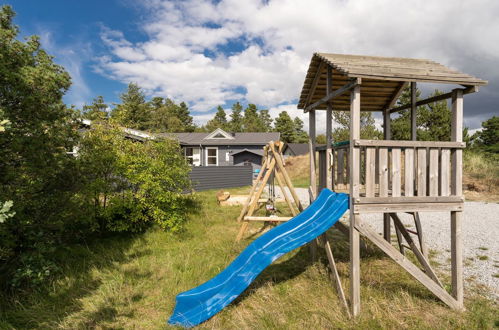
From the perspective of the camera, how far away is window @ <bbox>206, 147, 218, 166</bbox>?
88.0ft

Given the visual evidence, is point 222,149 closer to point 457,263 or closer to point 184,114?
point 457,263

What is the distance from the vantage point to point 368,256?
5934mm

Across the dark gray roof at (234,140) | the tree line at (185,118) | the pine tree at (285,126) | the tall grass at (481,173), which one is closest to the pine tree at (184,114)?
the tree line at (185,118)

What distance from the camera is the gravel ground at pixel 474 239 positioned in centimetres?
512

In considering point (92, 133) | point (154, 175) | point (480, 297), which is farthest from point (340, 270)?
point (92, 133)

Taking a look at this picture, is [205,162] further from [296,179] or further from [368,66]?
[368,66]

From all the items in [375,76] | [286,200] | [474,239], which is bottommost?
[474,239]

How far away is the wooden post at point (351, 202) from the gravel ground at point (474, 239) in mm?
2409

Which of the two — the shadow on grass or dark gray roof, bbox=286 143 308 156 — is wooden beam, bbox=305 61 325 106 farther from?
dark gray roof, bbox=286 143 308 156

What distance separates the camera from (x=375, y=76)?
399cm

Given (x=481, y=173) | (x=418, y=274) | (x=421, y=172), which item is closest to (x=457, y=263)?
(x=418, y=274)

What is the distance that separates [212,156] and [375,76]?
2361 centimetres

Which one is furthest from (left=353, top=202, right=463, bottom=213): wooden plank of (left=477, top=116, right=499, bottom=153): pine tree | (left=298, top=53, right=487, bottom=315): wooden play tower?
(left=477, top=116, right=499, bottom=153): pine tree

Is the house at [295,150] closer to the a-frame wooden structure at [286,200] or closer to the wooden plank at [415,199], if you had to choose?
the a-frame wooden structure at [286,200]
